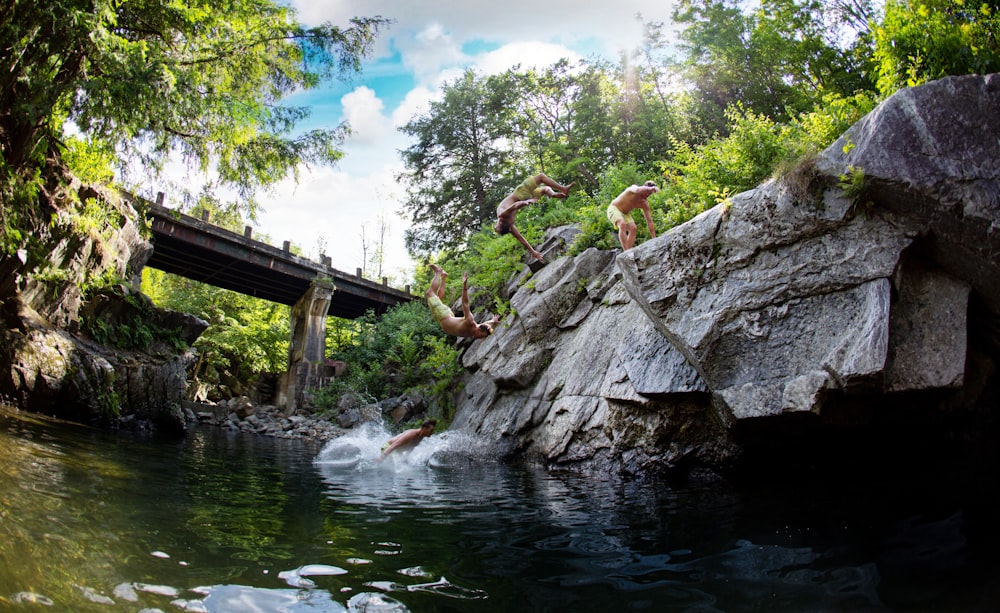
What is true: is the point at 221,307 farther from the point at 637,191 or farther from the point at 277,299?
the point at 637,191

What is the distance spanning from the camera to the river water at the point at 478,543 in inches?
98.9

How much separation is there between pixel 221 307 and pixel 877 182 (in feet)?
121

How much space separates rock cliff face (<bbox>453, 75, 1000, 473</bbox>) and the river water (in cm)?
108

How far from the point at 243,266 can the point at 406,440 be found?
18748 millimetres

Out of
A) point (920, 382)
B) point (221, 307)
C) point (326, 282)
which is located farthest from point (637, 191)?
point (221, 307)

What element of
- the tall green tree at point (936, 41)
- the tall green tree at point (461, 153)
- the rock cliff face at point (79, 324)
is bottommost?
the rock cliff face at point (79, 324)

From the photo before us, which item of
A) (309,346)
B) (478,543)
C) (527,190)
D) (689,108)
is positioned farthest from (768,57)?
(309,346)

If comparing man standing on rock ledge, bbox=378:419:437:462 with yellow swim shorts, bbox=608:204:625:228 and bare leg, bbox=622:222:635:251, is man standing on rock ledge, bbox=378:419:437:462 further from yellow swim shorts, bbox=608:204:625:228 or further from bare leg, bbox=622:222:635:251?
yellow swim shorts, bbox=608:204:625:228

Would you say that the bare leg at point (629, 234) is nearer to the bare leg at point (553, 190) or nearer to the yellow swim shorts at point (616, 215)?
the yellow swim shorts at point (616, 215)

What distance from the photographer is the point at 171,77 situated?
8.54m

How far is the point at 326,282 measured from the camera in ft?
88.1

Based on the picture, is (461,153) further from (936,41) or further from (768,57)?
(936,41)

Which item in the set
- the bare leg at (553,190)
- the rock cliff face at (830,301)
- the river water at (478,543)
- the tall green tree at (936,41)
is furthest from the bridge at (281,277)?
the tall green tree at (936,41)

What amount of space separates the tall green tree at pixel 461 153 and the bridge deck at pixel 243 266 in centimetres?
485
